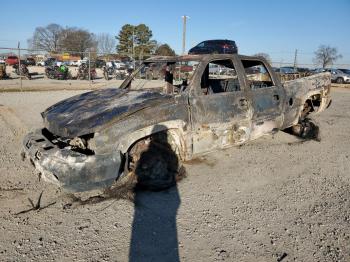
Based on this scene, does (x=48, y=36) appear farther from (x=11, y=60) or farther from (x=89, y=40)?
(x=11, y=60)

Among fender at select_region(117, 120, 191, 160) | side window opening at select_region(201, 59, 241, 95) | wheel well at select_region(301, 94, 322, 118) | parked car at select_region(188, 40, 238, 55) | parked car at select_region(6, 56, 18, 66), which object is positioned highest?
parked car at select_region(6, 56, 18, 66)

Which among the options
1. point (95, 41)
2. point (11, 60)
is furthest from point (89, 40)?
point (11, 60)

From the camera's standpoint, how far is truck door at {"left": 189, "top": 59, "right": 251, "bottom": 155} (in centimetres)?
426

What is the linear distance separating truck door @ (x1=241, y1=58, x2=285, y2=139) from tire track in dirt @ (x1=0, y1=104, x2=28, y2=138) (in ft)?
16.3

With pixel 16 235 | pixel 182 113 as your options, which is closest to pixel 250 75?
pixel 182 113

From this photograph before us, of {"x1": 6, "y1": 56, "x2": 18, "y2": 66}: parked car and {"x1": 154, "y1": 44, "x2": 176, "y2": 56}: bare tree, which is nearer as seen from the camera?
{"x1": 6, "y1": 56, "x2": 18, "y2": 66}: parked car

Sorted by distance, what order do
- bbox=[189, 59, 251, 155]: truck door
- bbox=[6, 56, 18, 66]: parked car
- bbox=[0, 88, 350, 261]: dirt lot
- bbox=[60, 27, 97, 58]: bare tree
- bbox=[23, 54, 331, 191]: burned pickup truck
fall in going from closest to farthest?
1. bbox=[0, 88, 350, 261]: dirt lot
2. bbox=[23, 54, 331, 191]: burned pickup truck
3. bbox=[189, 59, 251, 155]: truck door
4. bbox=[6, 56, 18, 66]: parked car
5. bbox=[60, 27, 97, 58]: bare tree

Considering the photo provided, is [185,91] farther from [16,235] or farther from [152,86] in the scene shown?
[16,235]

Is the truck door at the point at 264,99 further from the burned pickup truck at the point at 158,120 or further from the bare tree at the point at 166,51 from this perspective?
the bare tree at the point at 166,51

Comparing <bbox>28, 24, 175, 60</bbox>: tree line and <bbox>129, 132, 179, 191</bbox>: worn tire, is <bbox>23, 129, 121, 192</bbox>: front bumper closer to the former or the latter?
<bbox>129, 132, 179, 191</bbox>: worn tire

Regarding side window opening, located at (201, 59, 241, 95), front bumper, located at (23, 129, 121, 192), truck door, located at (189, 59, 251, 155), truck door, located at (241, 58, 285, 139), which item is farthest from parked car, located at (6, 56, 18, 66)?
front bumper, located at (23, 129, 121, 192)

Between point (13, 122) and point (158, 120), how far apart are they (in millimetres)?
5747

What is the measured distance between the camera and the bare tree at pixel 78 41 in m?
66.1

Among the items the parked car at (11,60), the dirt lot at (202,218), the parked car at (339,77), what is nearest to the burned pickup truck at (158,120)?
the dirt lot at (202,218)
